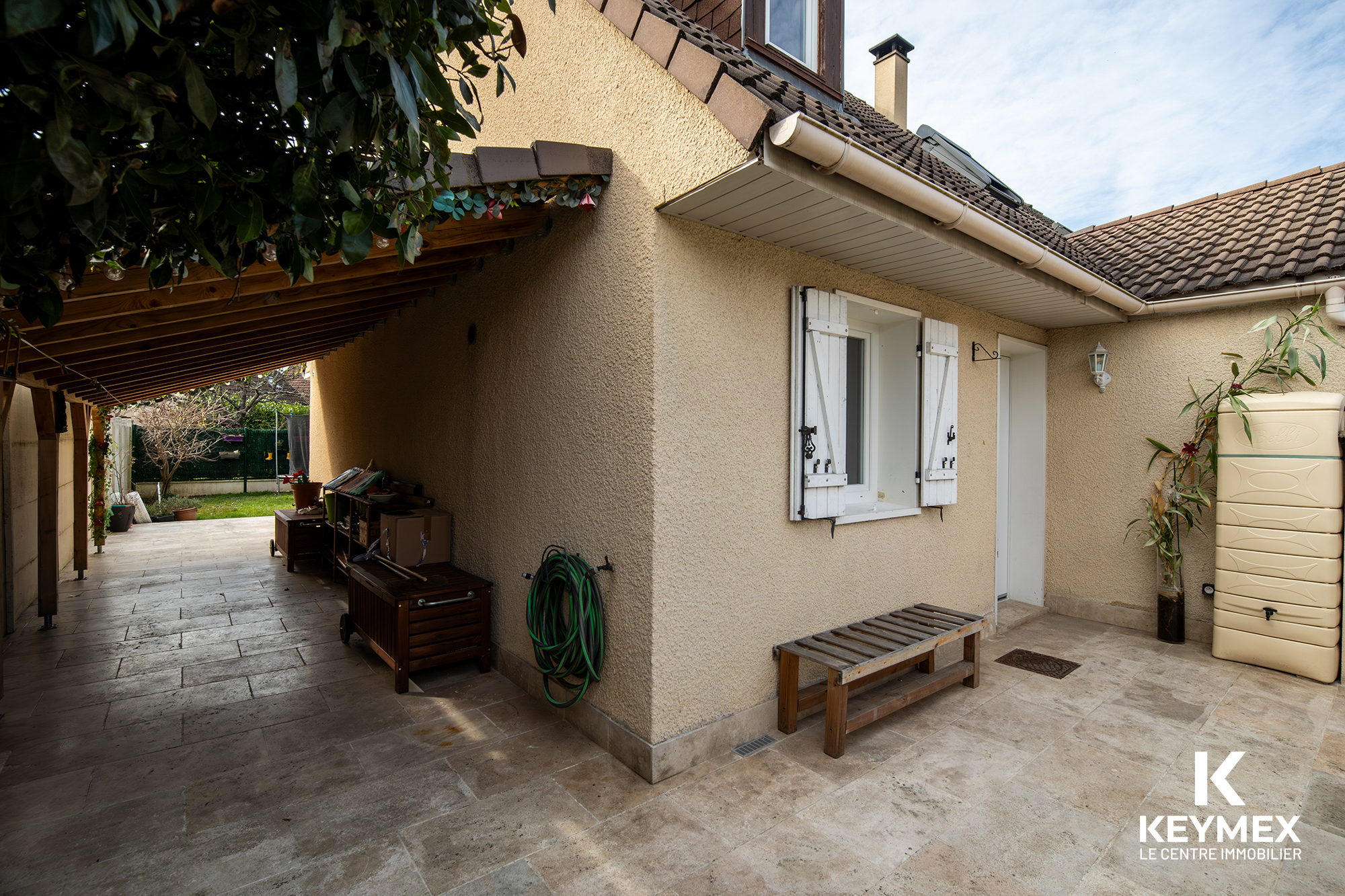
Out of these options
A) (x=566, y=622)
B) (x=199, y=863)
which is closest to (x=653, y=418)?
(x=566, y=622)

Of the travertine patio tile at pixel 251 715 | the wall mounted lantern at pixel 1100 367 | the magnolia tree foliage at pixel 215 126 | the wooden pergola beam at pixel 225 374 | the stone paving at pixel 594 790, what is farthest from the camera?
the wooden pergola beam at pixel 225 374

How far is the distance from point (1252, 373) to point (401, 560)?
7168 mm

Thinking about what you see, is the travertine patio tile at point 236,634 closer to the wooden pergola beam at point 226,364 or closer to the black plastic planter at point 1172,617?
the wooden pergola beam at point 226,364

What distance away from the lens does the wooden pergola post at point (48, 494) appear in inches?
220

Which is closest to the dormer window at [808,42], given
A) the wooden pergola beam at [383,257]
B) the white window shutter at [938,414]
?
the white window shutter at [938,414]

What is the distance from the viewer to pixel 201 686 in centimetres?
416

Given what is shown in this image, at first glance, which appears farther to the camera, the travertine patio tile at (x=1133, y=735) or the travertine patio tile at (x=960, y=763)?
the travertine patio tile at (x=1133, y=735)

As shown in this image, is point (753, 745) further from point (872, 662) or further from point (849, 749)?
point (872, 662)

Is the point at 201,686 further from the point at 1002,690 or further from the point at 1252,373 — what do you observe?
the point at 1252,373

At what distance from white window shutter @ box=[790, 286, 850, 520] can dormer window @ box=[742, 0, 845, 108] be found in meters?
2.39

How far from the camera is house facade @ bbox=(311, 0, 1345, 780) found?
3.01 m

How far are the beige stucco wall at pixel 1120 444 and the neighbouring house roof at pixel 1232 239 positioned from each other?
34 centimetres

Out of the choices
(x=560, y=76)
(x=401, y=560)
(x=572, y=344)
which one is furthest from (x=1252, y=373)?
(x=401, y=560)

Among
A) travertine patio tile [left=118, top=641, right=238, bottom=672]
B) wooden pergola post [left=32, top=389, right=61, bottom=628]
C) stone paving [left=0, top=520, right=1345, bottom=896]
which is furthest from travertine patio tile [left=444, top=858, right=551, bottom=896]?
wooden pergola post [left=32, top=389, right=61, bottom=628]
